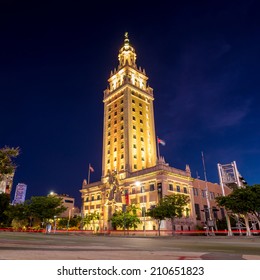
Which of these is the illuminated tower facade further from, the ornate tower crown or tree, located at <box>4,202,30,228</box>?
tree, located at <box>4,202,30,228</box>

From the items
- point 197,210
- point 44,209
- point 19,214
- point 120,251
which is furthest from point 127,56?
point 120,251

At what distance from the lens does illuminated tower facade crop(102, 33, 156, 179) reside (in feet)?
261

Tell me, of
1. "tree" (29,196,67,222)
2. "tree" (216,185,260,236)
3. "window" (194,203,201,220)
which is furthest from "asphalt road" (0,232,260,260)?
"window" (194,203,201,220)

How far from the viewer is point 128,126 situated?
3233 inches

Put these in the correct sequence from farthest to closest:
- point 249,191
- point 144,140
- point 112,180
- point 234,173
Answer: point 144,140 < point 112,180 < point 234,173 < point 249,191

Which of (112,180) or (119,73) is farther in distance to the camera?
(119,73)

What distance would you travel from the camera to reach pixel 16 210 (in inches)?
2387

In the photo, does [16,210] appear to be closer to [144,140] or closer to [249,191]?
[144,140]

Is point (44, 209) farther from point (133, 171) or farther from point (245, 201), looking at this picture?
point (245, 201)

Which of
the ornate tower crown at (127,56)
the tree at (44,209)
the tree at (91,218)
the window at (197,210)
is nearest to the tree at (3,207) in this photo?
the tree at (44,209)

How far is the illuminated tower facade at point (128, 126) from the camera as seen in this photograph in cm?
7962
